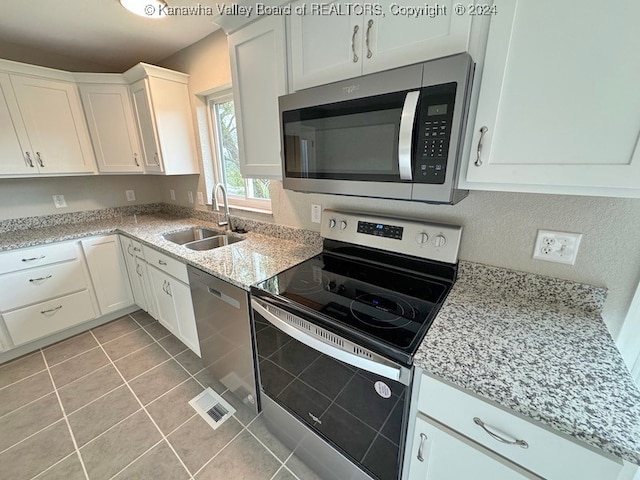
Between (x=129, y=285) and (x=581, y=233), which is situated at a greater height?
(x=581, y=233)

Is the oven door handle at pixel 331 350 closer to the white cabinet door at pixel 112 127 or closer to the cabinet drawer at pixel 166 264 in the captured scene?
the cabinet drawer at pixel 166 264

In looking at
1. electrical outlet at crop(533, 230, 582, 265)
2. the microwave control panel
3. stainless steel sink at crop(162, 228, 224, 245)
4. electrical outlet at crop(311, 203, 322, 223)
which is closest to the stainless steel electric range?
electrical outlet at crop(311, 203, 322, 223)

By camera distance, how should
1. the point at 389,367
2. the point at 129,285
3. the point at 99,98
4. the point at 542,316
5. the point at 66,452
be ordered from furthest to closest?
the point at 129,285 → the point at 99,98 → the point at 66,452 → the point at 542,316 → the point at 389,367

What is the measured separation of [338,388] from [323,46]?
4.36 feet

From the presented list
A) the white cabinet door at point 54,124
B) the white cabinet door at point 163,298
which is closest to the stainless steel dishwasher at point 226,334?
the white cabinet door at point 163,298

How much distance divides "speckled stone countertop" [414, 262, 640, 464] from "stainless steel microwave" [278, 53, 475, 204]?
17.0 inches

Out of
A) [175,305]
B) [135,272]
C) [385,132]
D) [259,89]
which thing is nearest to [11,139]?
[135,272]

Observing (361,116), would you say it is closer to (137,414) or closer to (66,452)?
(137,414)

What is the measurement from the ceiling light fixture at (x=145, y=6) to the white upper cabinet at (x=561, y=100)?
1733mm

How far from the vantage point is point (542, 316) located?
0.94m

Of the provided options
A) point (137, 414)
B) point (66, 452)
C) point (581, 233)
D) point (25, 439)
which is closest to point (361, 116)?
point (581, 233)

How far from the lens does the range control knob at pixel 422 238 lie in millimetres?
1200

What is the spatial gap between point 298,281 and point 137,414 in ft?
4.35

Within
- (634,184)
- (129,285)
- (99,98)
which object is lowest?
(129,285)
